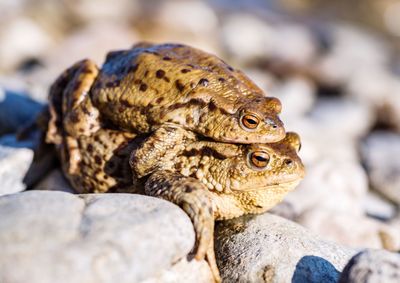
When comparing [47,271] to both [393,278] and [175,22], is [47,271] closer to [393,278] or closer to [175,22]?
[393,278]

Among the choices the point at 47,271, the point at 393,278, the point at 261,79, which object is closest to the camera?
the point at 47,271

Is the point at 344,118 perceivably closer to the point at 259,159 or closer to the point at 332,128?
the point at 332,128

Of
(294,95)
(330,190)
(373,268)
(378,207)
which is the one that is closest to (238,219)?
(373,268)

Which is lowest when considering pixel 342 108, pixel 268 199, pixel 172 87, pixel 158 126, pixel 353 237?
pixel 342 108

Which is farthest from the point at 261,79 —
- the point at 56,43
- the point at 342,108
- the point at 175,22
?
the point at 56,43

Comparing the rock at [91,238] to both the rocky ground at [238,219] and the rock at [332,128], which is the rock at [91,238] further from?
the rock at [332,128]

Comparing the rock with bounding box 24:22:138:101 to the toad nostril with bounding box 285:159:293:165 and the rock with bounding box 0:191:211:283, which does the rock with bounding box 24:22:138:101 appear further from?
the toad nostril with bounding box 285:159:293:165
